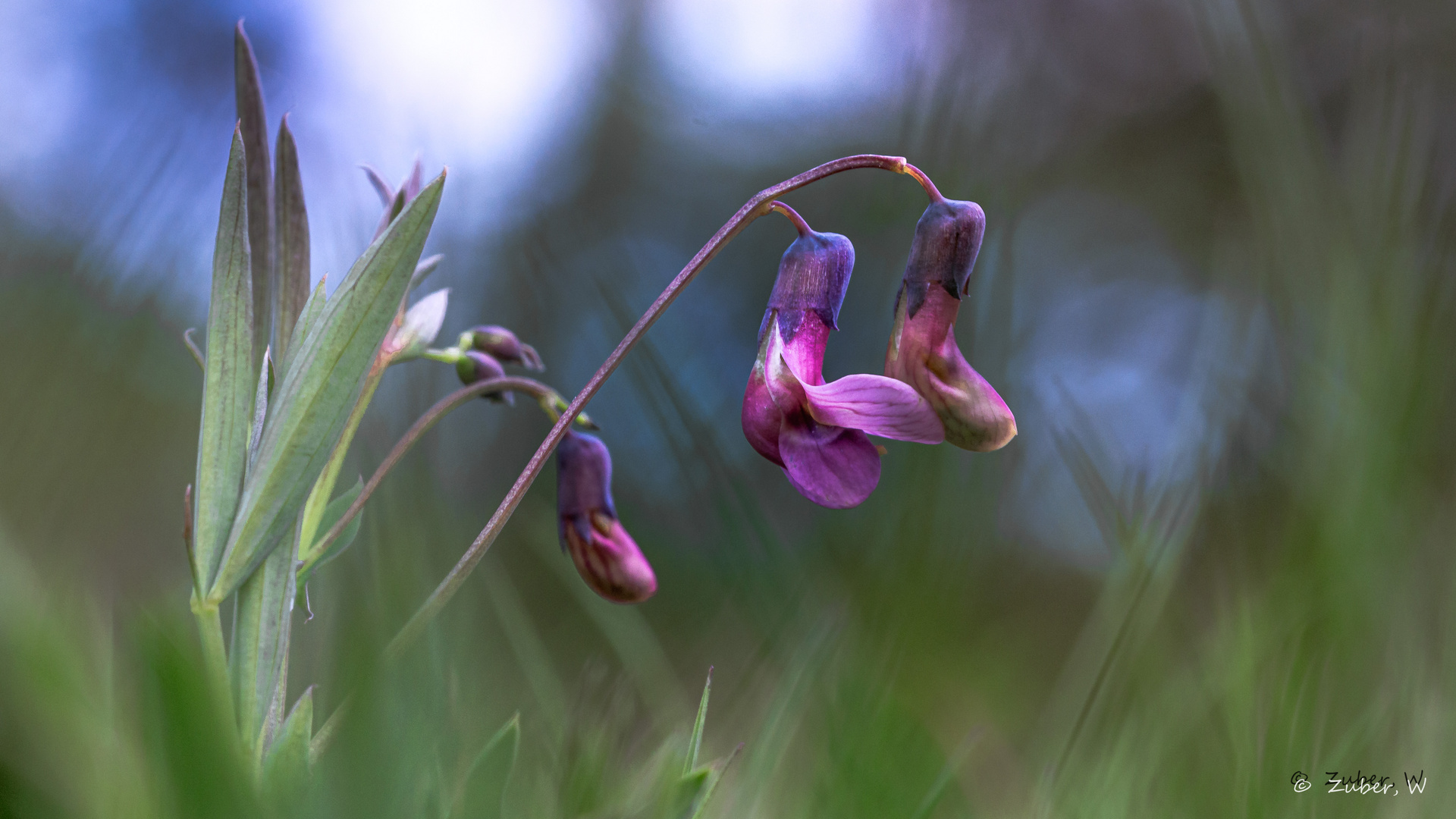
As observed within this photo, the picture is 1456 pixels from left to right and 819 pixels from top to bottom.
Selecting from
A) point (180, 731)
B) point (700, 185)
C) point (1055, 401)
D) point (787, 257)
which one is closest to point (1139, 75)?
point (700, 185)

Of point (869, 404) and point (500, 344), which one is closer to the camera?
point (869, 404)

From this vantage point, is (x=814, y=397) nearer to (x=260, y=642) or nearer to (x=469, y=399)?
(x=469, y=399)

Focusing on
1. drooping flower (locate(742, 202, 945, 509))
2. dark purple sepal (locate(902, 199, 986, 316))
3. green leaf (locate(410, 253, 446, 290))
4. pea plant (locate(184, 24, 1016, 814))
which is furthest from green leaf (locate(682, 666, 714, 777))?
green leaf (locate(410, 253, 446, 290))

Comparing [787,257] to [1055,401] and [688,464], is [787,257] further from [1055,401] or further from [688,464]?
[688,464]

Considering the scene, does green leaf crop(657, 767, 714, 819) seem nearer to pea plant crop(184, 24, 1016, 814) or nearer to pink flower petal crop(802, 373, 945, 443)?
pea plant crop(184, 24, 1016, 814)

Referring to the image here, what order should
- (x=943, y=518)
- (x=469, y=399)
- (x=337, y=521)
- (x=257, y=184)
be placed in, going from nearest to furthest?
(x=943, y=518) → (x=257, y=184) → (x=469, y=399) → (x=337, y=521)

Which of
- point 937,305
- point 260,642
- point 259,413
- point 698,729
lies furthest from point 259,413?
point 937,305

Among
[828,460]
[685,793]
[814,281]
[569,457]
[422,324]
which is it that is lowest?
[685,793]
